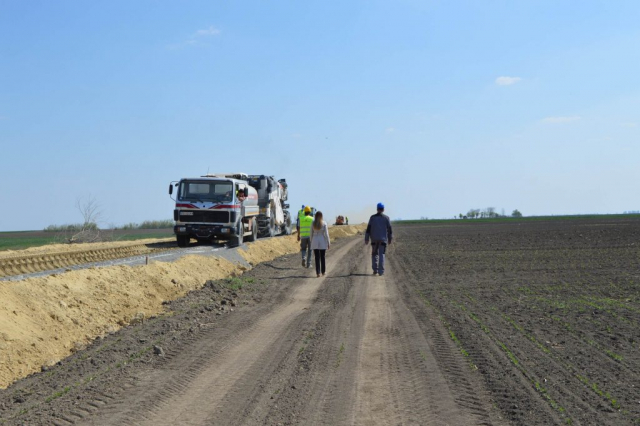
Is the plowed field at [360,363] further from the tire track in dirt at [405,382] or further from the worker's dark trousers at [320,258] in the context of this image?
the worker's dark trousers at [320,258]

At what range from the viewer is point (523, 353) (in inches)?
336

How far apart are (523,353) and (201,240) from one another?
73.0 ft

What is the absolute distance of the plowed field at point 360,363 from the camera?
6301 millimetres

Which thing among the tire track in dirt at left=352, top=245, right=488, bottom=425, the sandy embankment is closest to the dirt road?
the tire track in dirt at left=352, top=245, right=488, bottom=425

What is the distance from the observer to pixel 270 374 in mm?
7668

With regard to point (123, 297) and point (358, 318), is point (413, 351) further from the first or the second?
point (123, 297)

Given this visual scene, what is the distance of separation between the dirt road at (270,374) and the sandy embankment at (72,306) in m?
0.62

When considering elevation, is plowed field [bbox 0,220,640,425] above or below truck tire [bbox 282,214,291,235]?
below

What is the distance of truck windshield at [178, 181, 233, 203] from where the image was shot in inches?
1085

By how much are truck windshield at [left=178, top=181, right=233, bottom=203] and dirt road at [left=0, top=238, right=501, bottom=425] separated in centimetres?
1538

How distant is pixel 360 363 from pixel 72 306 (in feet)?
19.0

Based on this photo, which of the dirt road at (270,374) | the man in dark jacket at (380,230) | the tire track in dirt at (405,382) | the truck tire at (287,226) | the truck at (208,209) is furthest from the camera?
the truck tire at (287,226)

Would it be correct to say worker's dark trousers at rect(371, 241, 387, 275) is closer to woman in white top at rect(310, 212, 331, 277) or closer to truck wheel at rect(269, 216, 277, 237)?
woman in white top at rect(310, 212, 331, 277)

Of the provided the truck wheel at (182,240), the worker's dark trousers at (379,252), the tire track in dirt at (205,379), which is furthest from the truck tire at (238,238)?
the tire track in dirt at (205,379)
